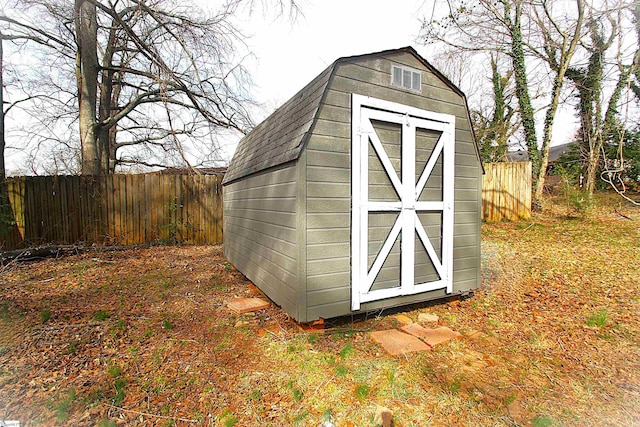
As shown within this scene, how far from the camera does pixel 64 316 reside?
335 cm

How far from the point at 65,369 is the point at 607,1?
1113 cm

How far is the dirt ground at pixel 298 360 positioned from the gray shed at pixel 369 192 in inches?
18.9

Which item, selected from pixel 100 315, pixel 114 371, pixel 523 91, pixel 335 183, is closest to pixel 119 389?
pixel 114 371

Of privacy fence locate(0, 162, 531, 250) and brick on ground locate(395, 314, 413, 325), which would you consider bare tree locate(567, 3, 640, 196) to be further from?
privacy fence locate(0, 162, 531, 250)

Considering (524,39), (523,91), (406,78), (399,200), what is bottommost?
(399,200)

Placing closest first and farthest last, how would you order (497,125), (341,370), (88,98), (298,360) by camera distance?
(341,370) → (298,360) → (88,98) → (497,125)

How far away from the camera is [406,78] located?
3473mm

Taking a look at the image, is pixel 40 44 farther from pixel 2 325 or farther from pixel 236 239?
pixel 2 325

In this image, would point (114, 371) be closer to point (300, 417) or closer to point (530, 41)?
point (300, 417)

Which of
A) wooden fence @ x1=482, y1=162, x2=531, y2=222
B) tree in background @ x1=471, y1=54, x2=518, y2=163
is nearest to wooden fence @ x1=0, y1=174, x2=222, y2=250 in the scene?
wooden fence @ x1=482, y1=162, x2=531, y2=222

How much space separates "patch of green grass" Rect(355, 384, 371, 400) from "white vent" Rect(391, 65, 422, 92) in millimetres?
3042

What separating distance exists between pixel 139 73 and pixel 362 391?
975 cm

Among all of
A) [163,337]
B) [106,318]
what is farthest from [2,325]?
[163,337]

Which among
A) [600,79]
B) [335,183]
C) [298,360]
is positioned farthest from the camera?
[600,79]
